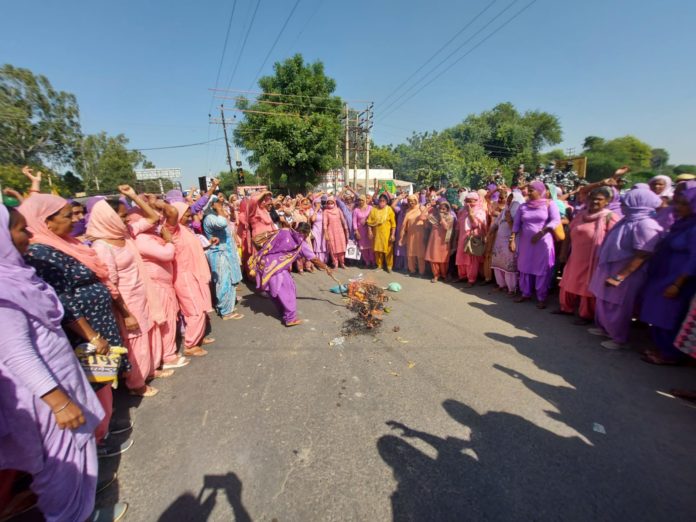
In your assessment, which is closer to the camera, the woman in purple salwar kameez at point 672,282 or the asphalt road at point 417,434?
the asphalt road at point 417,434

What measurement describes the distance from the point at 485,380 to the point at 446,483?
4.35ft

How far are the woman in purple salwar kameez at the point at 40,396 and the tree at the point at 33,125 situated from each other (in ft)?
102

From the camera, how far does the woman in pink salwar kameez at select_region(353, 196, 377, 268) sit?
25.8 ft

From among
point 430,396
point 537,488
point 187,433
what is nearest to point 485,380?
point 430,396

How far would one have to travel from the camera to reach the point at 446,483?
6.55 feet

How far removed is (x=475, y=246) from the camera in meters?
5.81

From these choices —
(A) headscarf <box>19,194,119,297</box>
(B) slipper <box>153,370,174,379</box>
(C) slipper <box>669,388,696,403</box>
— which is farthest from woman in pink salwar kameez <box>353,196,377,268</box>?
(A) headscarf <box>19,194,119,297</box>

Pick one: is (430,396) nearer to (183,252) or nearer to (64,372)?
(64,372)

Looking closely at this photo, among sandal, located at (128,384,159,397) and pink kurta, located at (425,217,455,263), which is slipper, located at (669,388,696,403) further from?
sandal, located at (128,384,159,397)

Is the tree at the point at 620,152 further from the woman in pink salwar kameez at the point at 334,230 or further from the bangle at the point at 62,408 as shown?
the bangle at the point at 62,408

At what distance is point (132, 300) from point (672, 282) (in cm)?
514

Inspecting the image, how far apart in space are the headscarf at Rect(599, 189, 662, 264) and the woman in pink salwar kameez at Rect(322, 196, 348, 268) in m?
5.42

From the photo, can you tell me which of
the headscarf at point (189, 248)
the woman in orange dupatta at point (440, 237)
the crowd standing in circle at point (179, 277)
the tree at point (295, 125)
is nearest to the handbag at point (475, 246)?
the crowd standing in circle at point (179, 277)

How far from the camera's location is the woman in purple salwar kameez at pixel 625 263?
10.5 ft
